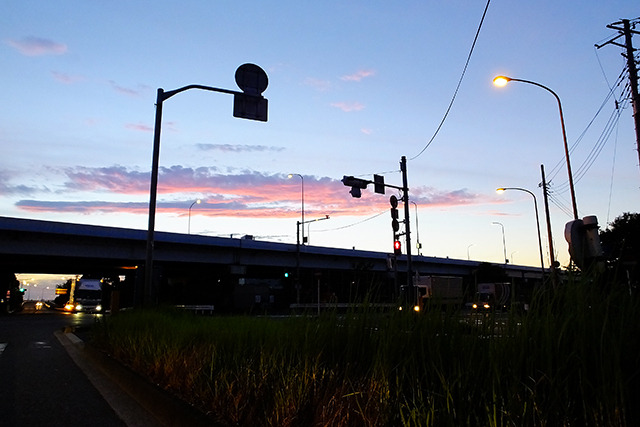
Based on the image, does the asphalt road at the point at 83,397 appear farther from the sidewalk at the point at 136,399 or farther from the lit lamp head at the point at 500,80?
the lit lamp head at the point at 500,80

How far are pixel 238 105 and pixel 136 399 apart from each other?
27.0 feet

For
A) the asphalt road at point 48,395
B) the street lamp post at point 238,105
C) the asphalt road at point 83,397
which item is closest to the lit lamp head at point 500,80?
the street lamp post at point 238,105

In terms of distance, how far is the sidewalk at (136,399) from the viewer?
4.84 metres

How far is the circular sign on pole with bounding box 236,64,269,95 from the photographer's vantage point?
12.9 metres

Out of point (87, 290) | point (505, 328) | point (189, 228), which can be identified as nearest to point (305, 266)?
point (189, 228)

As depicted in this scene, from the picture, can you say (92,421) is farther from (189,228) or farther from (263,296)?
(189,228)

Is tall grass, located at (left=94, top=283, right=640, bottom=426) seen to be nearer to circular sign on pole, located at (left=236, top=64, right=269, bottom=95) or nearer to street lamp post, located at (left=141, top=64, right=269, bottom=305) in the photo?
street lamp post, located at (left=141, top=64, right=269, bottom=305)

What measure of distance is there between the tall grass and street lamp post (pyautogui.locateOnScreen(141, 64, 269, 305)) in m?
7.20

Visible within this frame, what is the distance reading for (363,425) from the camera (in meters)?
3.48

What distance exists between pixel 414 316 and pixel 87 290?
64806mm

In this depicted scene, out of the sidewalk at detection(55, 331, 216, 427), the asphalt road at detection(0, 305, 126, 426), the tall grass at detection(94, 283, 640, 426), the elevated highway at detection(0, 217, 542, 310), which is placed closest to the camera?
the tall grass at detection(94, 283, 640, 426)

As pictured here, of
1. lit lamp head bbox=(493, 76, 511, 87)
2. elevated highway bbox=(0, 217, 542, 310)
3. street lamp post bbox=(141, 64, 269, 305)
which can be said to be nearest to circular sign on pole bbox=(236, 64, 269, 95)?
street lamp post bbox=(141, 64, 269, 305)

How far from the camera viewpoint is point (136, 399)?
6496 millimetres

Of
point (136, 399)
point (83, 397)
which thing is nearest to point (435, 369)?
point (136, 399)
